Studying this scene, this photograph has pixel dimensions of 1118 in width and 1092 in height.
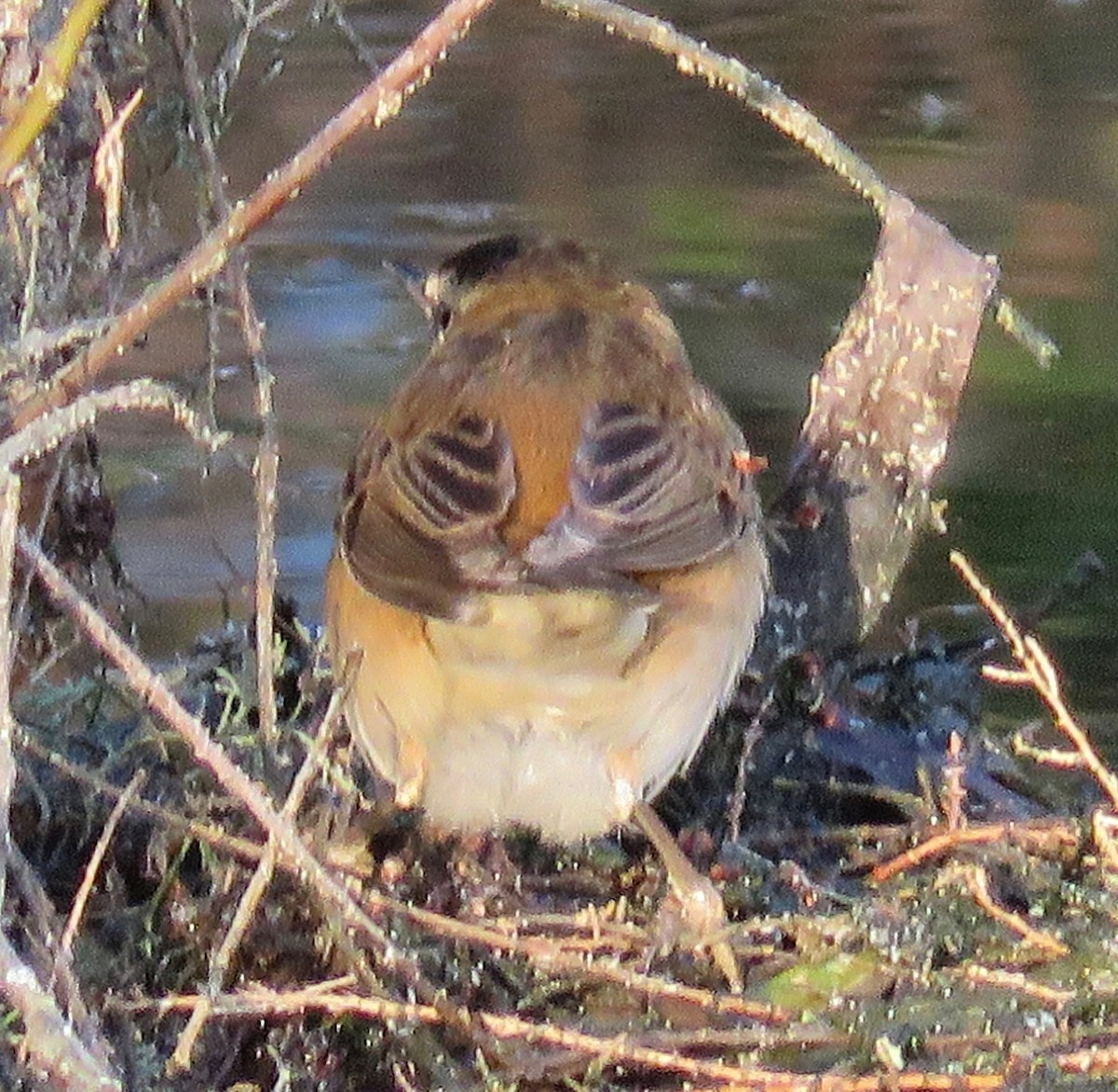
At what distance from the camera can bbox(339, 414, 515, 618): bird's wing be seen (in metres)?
3.72

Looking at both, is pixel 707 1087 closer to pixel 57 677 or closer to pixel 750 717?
pixel 750 717

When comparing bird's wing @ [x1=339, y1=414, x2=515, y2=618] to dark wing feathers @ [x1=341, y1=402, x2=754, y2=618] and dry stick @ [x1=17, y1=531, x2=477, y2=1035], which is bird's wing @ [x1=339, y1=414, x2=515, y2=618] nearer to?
dark wing feathers @ [x1=341, y1=402, x2=754, y2=618]

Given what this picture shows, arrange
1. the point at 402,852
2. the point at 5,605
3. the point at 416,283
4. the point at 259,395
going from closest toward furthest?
the point at 5,605 → the point at 259,395 → the point at 402,852 → the point at 416,283

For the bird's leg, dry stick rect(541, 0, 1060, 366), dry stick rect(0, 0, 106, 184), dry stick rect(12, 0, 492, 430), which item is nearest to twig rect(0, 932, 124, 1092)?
dry stick rect(12, 0, 492, 430)

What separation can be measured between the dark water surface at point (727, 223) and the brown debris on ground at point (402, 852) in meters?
0.81

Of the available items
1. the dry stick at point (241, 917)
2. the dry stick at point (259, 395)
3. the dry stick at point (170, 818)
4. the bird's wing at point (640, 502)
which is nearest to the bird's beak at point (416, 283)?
the bird's wing at point (640, 502)

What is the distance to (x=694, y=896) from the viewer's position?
13.1ft

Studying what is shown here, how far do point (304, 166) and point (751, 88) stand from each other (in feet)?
4.07

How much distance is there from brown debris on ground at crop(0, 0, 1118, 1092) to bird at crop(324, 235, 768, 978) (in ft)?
0.50

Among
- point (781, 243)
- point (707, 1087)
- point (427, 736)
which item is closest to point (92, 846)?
point (427, 736)

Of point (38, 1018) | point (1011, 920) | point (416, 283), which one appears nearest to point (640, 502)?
point (1011, 920)

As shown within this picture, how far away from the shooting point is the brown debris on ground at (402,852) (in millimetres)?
3145

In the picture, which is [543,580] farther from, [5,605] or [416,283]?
[416,283]

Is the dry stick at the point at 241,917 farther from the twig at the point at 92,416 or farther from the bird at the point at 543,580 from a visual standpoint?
the bird at the point at 543,580
